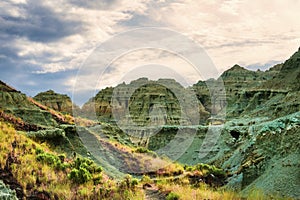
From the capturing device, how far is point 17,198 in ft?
33.2

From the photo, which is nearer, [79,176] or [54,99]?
[79,176]

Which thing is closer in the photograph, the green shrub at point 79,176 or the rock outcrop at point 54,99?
the green shrub at point 79,176

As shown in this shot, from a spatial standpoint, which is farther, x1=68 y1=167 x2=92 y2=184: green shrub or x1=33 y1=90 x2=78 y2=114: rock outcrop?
x1=33 y1=90 x2=78 y2=114: rock outcrop

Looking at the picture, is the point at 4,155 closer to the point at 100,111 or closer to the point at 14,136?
the point at 14,136

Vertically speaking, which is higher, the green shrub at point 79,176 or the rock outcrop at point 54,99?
the rock outcrop at point 54,99

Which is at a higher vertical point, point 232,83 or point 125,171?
point 232,83

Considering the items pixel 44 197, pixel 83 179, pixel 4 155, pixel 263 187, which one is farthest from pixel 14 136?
pixel 263 187

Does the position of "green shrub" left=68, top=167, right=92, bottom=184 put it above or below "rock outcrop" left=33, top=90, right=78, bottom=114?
below

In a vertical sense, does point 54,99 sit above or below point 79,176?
above

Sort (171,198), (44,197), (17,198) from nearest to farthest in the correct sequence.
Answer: (17,198) → (44,197) → (171,198)

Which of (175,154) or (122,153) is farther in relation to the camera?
(175,154)

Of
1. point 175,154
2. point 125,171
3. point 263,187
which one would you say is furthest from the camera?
point 175,154

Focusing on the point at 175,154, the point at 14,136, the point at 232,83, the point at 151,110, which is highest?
the point at 232,83

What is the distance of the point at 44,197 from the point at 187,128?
4445 cm
